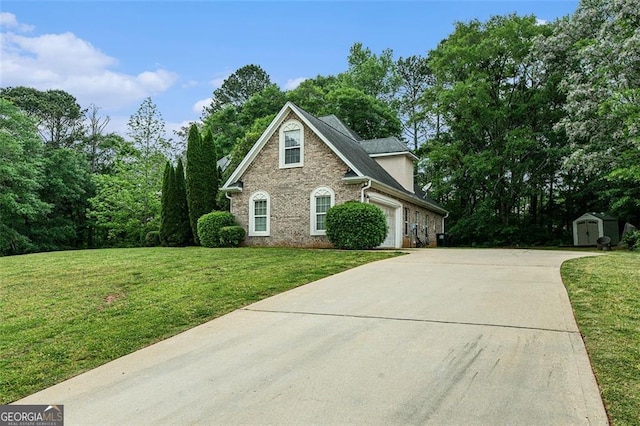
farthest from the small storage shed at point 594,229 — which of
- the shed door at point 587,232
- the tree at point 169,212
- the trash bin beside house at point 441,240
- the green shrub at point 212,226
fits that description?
the tree at point 169,212

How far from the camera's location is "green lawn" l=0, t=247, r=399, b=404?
14.4 feet

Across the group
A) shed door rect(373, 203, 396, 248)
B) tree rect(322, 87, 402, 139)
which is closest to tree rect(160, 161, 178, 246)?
shed door rect(373, 203, 396, 248)

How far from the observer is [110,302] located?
6.98m

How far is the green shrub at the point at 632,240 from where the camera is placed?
18.1 metres

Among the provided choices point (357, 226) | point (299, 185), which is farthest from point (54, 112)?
point (357, 226)

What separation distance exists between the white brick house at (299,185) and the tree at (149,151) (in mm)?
11637

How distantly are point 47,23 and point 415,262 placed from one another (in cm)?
970

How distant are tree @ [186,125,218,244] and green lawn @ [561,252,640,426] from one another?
52.0 feet

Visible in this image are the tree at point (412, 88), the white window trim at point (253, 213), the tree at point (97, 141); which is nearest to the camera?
the white window trim at point (253, 213)

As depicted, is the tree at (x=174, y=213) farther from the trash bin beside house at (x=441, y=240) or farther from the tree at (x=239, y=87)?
the tree at (x=239, y=87)

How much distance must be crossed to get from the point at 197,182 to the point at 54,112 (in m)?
25.3

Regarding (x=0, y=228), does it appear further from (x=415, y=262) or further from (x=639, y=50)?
(x=639, y=50)

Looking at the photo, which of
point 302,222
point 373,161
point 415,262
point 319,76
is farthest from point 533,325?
point 319,76

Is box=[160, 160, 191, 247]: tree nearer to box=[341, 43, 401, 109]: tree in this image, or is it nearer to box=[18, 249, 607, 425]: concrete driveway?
box=[18, 249, 607, 425]: concrete driveway
